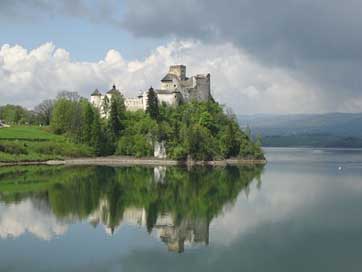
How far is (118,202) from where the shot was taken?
38344 mm

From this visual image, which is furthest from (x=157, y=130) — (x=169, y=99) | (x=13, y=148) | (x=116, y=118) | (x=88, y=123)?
(x=13, y=148)

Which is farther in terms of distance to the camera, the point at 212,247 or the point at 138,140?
the point at 138,140

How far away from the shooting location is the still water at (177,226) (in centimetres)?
2180

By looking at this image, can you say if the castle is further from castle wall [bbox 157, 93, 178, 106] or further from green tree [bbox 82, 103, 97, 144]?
green tree [bbox 82, 103, 97, 144]

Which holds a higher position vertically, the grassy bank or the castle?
the castle

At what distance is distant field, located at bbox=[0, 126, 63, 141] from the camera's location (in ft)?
278

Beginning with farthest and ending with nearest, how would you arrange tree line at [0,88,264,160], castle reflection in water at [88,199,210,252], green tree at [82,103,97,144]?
green tree at [82,103,97,144]
tree line at [0,88,264,160]
castle reflection in water at [88,199,210,252]

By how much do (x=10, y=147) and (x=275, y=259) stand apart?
2537 inches

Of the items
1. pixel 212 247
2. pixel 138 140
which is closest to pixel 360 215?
pixel 212 247

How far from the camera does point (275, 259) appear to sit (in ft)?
72.5

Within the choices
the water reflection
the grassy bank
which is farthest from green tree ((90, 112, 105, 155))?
the water reflection

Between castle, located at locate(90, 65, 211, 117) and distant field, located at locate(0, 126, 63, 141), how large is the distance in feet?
35.3

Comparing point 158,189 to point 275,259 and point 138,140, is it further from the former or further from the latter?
point 138,140

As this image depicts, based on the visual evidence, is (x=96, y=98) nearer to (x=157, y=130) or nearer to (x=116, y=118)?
(x=116, y=118)
